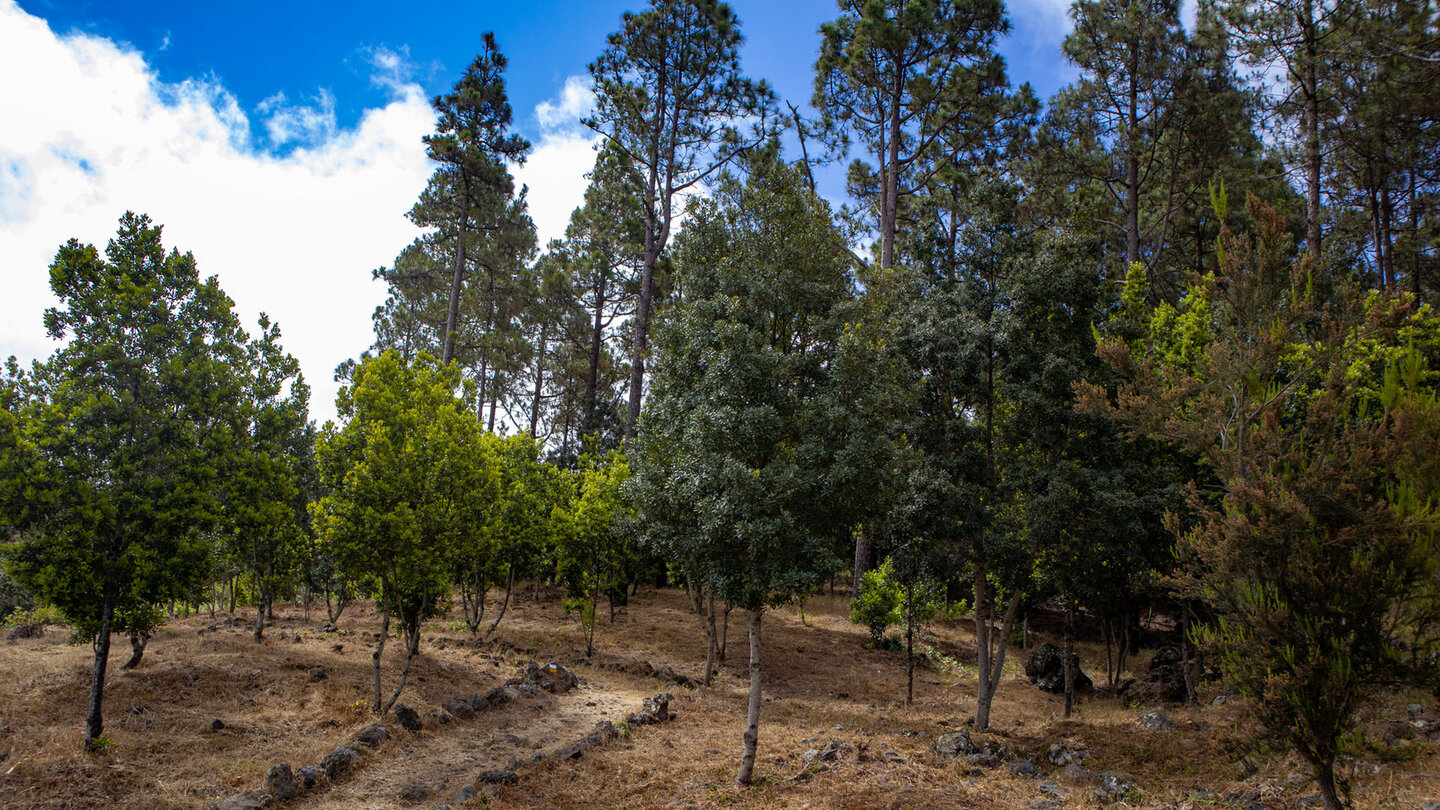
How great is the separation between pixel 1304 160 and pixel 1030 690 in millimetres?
18026

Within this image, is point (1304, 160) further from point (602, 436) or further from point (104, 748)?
point (104, 748)

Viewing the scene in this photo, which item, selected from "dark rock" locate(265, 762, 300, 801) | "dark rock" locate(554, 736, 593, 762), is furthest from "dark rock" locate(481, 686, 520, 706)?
"dark rock" locate(265, 762, 300, 801)

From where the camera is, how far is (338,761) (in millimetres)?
10516

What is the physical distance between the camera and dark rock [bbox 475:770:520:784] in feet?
34.4

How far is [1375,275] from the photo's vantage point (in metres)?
Answer: 25.3

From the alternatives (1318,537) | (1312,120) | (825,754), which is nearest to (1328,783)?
(1318,537)

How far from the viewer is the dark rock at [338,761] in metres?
10.3

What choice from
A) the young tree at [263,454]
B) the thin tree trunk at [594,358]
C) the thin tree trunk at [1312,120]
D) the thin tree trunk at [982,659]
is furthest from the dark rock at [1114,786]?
the thin tree trunk at [594,358]

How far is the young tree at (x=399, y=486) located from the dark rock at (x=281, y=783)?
2966 millimetres

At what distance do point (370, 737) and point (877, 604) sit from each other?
16.6 metres

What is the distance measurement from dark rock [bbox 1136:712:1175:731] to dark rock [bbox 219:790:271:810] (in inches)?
638

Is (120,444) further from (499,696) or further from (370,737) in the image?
(499,696)

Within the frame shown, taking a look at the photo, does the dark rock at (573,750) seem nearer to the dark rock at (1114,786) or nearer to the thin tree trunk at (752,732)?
the thin tree trunk at (752,732)

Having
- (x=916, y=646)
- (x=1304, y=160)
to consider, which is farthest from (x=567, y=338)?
(x=1304, y=160)
